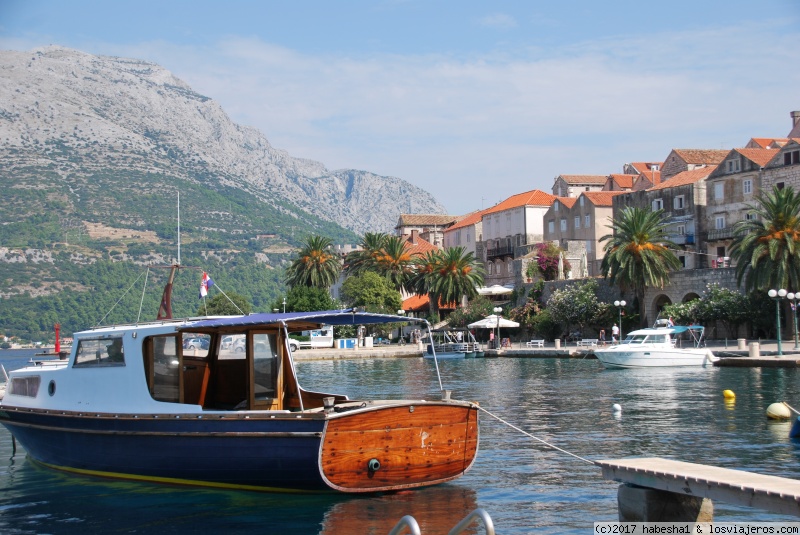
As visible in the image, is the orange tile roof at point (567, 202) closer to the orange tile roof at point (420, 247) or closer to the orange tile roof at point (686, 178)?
the orange tile roof at point (686, 178)

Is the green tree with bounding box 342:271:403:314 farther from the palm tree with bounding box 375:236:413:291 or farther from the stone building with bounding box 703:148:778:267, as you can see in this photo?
the stone building with bounding box 703:148:778:267

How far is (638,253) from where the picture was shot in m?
63.8

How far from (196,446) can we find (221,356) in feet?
7.74

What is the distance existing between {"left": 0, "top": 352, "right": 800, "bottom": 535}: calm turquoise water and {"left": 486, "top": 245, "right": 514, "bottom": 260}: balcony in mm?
63751

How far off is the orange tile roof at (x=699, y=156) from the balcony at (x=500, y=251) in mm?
18909

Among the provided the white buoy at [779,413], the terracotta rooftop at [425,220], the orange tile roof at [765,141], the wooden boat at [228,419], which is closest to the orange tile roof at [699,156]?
the orange tile roof at [765,141]

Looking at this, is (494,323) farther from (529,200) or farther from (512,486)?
(512,486)

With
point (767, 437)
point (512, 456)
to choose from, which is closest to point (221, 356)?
point (512, 456)

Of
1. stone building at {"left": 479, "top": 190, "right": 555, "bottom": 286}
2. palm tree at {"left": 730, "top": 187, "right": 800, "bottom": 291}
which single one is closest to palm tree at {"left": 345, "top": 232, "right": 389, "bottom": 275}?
stone building at {"left": 479, "top": 190, "right": 555, "bottom": 286}

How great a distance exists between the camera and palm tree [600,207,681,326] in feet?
208

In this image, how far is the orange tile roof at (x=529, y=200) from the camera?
97.9 meters

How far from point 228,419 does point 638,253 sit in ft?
168

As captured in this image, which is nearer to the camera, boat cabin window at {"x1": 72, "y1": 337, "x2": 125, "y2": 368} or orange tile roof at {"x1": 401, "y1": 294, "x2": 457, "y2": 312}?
boat cabin window at {"x1": 72, "y1": 337, "x2": 125, "y2": 368}

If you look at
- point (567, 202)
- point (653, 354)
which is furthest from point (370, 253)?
point (653, 354)
